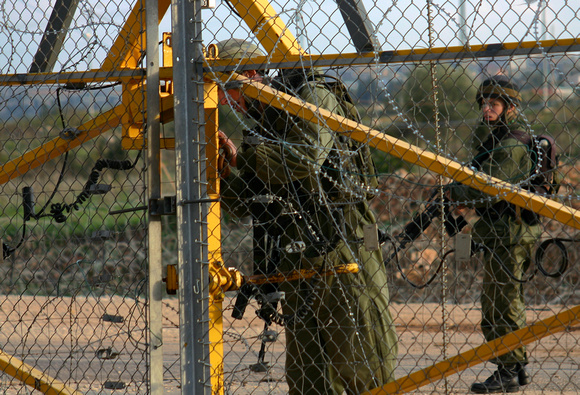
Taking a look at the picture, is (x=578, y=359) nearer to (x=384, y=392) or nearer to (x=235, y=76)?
(x=384, y=392)

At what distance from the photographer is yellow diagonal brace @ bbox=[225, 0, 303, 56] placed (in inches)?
117

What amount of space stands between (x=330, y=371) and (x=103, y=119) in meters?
1.71

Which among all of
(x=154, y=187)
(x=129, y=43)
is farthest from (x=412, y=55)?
(x=129, y=43)

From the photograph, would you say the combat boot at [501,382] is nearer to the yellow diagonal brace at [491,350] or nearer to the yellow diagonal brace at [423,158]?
the yellow diagonal brace at [491,350]

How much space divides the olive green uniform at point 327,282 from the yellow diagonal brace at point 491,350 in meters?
0.51

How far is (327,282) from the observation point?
354 cm

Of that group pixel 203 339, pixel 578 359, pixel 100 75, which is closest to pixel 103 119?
pixel 100 75

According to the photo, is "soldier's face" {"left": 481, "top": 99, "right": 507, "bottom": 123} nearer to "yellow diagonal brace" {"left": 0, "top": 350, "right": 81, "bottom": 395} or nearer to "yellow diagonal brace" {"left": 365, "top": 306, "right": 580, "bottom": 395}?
"yellow diagonal brace" {"left": 365, "top": 306, "right": 580, "bottom": 395}

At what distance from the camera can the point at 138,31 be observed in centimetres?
320

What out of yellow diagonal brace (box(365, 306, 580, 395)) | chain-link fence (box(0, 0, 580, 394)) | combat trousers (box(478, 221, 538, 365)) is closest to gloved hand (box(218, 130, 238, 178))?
chain-link fence (box(0, 0, 580, 394))

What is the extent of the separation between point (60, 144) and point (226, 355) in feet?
4.36

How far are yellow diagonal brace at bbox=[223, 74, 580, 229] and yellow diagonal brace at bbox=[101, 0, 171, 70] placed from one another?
59 centimetres

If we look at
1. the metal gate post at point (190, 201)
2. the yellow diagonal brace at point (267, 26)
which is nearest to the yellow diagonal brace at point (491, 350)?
Answer: the metal gate post at point (190, 201)

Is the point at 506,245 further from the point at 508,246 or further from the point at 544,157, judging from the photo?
the point at 544,157
